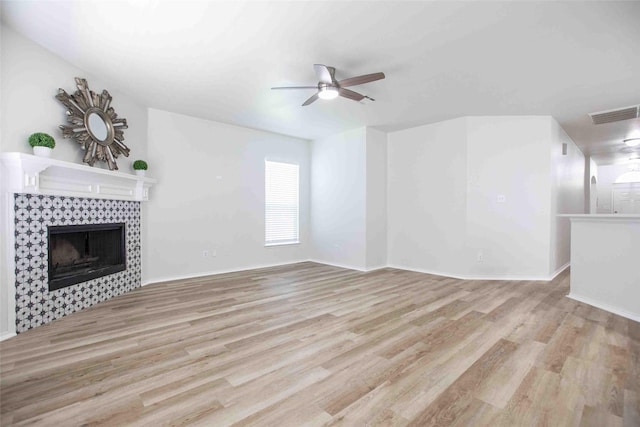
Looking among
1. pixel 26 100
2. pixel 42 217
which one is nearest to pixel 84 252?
pixel 42 217

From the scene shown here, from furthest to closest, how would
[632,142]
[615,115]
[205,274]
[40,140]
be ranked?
[632,142]
[205,274]
[615,115]
[40,140]

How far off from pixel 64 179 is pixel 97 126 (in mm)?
865

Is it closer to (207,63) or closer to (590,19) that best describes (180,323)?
(207,63)

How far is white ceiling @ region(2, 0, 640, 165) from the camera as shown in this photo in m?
2.40

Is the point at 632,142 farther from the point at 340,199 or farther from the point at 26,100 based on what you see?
the point at 26,100

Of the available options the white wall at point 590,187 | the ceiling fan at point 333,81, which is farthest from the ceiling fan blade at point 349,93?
the white wall at point 590,187

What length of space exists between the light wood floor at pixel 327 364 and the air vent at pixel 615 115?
3.18 meters

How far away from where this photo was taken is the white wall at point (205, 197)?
4793mm

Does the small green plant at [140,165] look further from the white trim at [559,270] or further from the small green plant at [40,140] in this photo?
the white trim at [559,270]

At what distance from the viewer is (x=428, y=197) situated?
18.2 feet

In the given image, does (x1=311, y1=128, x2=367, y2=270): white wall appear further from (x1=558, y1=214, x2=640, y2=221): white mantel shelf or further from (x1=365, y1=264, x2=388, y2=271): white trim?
(x1=558, y1=214, x2=640, y2=221): white mantel shelf

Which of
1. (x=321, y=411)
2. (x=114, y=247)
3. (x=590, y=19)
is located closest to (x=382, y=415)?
(x=321, y=411)

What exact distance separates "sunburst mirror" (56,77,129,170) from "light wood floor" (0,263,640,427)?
1912mm

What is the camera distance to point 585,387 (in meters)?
1.92
